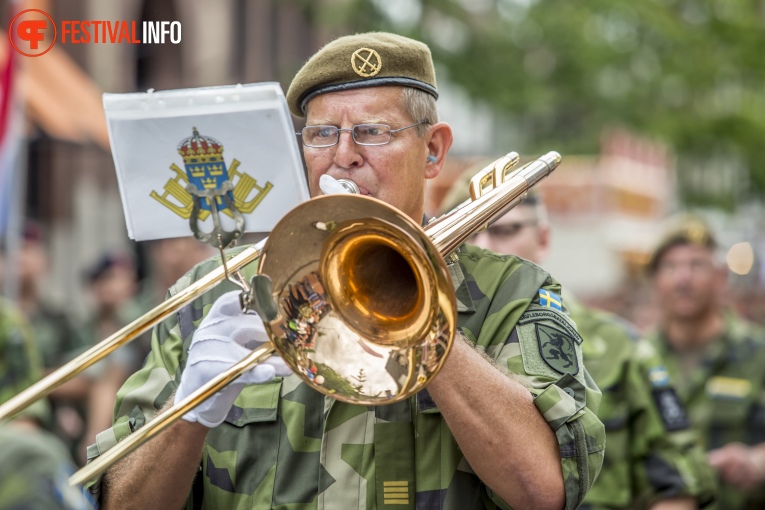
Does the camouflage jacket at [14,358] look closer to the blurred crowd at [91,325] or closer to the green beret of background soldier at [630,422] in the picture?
the blurred crowd at [91,325]

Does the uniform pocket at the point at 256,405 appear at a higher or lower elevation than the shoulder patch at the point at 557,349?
lower

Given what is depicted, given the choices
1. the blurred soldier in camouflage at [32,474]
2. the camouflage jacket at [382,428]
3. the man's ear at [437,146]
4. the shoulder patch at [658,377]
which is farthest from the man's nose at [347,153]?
the shoulder patch at [658,377]

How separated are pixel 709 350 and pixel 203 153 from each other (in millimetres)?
4296

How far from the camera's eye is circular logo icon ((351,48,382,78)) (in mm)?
2902

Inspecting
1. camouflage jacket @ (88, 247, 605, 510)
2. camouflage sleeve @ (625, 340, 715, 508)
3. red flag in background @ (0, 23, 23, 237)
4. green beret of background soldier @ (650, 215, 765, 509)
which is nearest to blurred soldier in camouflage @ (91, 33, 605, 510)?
camouflage jacket @ (88, 247, 605, 510)

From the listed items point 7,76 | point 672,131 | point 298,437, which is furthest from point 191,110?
point 672,131

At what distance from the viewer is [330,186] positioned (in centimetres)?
267

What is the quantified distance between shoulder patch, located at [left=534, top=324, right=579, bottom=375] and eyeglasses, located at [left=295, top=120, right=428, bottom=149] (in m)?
0.58

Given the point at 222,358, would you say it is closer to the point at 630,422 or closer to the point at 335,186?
the point at 335,186

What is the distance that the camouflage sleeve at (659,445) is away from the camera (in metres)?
4.82

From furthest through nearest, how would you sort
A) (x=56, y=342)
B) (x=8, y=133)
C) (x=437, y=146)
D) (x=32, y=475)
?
(x=56, y=342), (x=8, y=133), (x=437, y=146), (x=32, y=475)

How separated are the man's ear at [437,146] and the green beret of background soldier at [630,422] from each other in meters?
1.70

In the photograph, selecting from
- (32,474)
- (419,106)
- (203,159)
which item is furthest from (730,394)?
(32,474)

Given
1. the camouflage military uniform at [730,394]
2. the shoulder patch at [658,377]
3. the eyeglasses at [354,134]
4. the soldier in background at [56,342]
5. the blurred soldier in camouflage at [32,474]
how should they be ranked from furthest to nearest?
the soldier in background at [56,342] < the camouflage military uniform at [730,394] < the shoulder patch at [658,377] < the eyeglasses at [354,134] < the blurred soldier in camouflage at [32,474]
